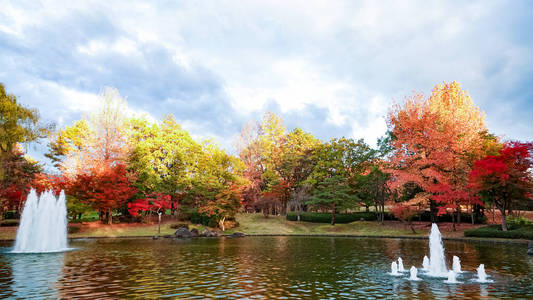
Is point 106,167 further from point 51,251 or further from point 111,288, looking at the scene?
point 111,288

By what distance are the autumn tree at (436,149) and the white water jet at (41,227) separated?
33645mm

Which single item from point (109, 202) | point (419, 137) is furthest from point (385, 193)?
point (109, 202)

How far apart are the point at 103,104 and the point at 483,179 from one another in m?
48.6

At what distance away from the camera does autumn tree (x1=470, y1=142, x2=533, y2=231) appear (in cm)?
2977

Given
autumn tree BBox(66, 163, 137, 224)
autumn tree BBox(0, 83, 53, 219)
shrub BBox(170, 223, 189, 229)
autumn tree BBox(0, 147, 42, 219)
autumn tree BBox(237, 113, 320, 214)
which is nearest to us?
autumn tree BBox(0, 83, 53, 219)

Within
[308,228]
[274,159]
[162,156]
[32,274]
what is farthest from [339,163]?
[32,274]

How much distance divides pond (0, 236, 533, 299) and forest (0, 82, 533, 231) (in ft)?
59.5

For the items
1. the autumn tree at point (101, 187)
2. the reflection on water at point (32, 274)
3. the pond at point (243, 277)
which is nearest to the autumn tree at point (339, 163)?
the autumn tree at point (101, 187)

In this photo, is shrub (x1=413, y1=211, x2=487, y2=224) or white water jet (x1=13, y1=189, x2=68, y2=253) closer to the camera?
white water jet (x1=13, y1=189, x2=68, y2=253)

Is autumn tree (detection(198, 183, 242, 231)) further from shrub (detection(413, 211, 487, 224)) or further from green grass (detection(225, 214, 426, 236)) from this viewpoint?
shrub (detection(413, 211, 487, 224))

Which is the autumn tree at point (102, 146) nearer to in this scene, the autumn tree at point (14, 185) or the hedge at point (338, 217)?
the autumn tree at point (14, 185)

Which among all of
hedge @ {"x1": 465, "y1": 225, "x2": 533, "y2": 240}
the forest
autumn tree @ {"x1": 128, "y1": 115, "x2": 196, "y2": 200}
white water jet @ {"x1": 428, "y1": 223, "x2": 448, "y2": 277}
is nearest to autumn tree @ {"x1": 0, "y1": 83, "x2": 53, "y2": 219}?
the forest

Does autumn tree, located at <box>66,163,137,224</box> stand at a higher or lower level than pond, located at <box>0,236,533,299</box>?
higher

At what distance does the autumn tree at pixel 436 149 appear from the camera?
3756 cm
